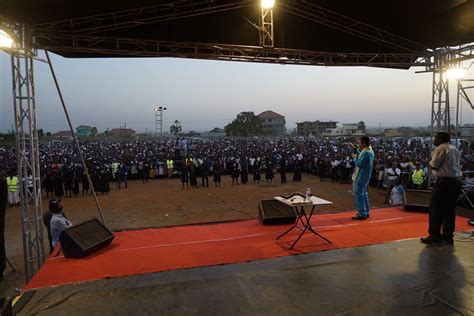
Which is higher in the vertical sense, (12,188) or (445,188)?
(445,188)

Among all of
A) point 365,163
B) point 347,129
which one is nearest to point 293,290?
point 365,163

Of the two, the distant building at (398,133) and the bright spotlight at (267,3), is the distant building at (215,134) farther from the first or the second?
the bright spotlight at (267,3)

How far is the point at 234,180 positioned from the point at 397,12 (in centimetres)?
1388

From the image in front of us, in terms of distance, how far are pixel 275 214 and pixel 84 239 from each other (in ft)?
11.3

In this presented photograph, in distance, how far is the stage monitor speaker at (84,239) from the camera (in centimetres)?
458

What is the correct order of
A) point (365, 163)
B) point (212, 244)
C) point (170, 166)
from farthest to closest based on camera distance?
point (170, 166)
point (365, 163)
point (212, 244)

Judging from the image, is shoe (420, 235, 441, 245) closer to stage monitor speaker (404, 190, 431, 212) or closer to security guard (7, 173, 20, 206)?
stage monitor speaker (404, 190, 431, 212)

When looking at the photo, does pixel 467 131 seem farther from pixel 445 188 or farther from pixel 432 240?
pixel 432 240

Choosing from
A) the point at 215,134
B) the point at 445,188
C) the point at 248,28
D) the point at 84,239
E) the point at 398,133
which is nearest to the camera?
the point at 445,188

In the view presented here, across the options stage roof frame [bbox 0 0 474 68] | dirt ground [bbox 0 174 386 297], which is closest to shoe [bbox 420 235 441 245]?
stage roof frame [bbox 0 0 474 68]

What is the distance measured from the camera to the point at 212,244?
5145 millimetres

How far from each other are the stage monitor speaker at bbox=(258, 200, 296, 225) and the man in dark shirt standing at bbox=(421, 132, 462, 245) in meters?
2.35

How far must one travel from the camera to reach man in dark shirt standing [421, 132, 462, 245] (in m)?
4.51

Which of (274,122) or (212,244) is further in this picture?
(274,122)
